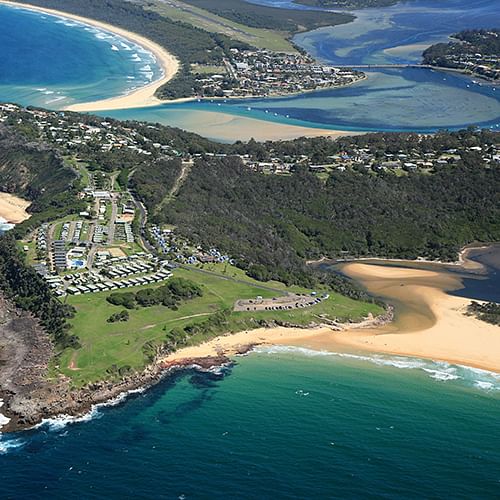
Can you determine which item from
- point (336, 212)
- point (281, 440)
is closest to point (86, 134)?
point (336, 212)

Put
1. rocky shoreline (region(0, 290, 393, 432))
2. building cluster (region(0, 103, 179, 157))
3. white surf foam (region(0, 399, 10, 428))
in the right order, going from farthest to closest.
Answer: building cluster (region(0, 103, 179, 157)), rocky shoreline (region(0, 290, 393, 432)), white surf foam (region(0, 399, 10, 428))

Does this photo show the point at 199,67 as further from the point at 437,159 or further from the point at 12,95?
the point at 437,159

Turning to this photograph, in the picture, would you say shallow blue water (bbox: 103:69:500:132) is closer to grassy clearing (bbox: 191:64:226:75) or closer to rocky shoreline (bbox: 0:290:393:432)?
grassy clearing (bbox: 191:64:226:75)

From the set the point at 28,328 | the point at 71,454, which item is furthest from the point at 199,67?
the point at 71,454

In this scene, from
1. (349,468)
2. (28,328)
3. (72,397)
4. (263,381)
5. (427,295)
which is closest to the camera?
(349,468)

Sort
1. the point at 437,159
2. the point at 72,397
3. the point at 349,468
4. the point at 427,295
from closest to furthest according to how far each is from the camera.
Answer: the point at 349,468 → the point at 72,397 → the point at 427,295 → the point at 437,159

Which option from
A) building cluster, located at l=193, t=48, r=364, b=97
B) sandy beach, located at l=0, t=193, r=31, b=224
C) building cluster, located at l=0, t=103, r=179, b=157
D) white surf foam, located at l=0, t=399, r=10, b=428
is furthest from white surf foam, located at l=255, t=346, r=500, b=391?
building cluster, located at l=193, t=48, r=364, b=97

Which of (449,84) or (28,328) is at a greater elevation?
(449,84)
